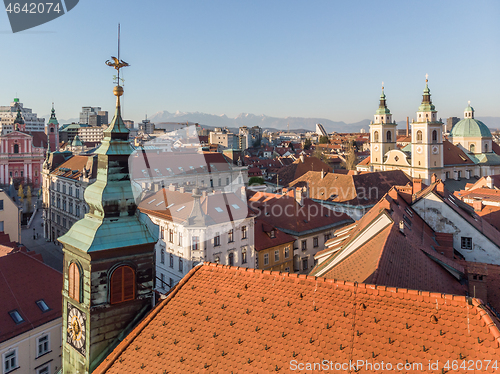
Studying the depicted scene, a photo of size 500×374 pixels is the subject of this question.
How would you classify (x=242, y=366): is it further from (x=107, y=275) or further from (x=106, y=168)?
(x=106, y=168)

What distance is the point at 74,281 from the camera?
991cm

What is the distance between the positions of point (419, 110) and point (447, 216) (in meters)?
73.4

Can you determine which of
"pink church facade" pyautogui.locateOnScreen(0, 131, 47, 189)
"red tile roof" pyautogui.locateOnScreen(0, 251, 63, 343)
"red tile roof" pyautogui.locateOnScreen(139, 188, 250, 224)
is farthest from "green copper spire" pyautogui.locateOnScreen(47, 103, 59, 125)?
"red tile roof" pyautogui.locateOnScreen(0, 251, 63, 343)

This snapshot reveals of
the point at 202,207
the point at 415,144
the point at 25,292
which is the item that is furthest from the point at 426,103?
the point at 25,292

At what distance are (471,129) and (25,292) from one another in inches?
3863

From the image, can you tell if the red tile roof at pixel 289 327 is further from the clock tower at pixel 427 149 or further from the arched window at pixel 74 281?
the clock tower at pixel 427 149

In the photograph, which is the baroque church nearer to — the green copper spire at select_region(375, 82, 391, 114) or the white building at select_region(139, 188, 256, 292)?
the green copper spire at select_region(375, 82, 391, 114)

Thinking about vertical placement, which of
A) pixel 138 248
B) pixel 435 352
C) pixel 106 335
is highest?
pixel 138 248

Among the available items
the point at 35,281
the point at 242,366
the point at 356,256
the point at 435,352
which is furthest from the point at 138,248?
the point at 35,281

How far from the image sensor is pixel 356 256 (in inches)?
604

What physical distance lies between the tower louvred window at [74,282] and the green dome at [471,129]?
99010 mm

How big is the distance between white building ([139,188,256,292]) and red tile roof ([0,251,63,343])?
34.7ft

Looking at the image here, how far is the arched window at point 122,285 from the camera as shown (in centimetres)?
966

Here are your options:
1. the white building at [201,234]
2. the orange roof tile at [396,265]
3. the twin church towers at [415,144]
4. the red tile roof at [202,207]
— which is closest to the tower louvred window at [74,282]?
the orange roof tile at [396,265]
